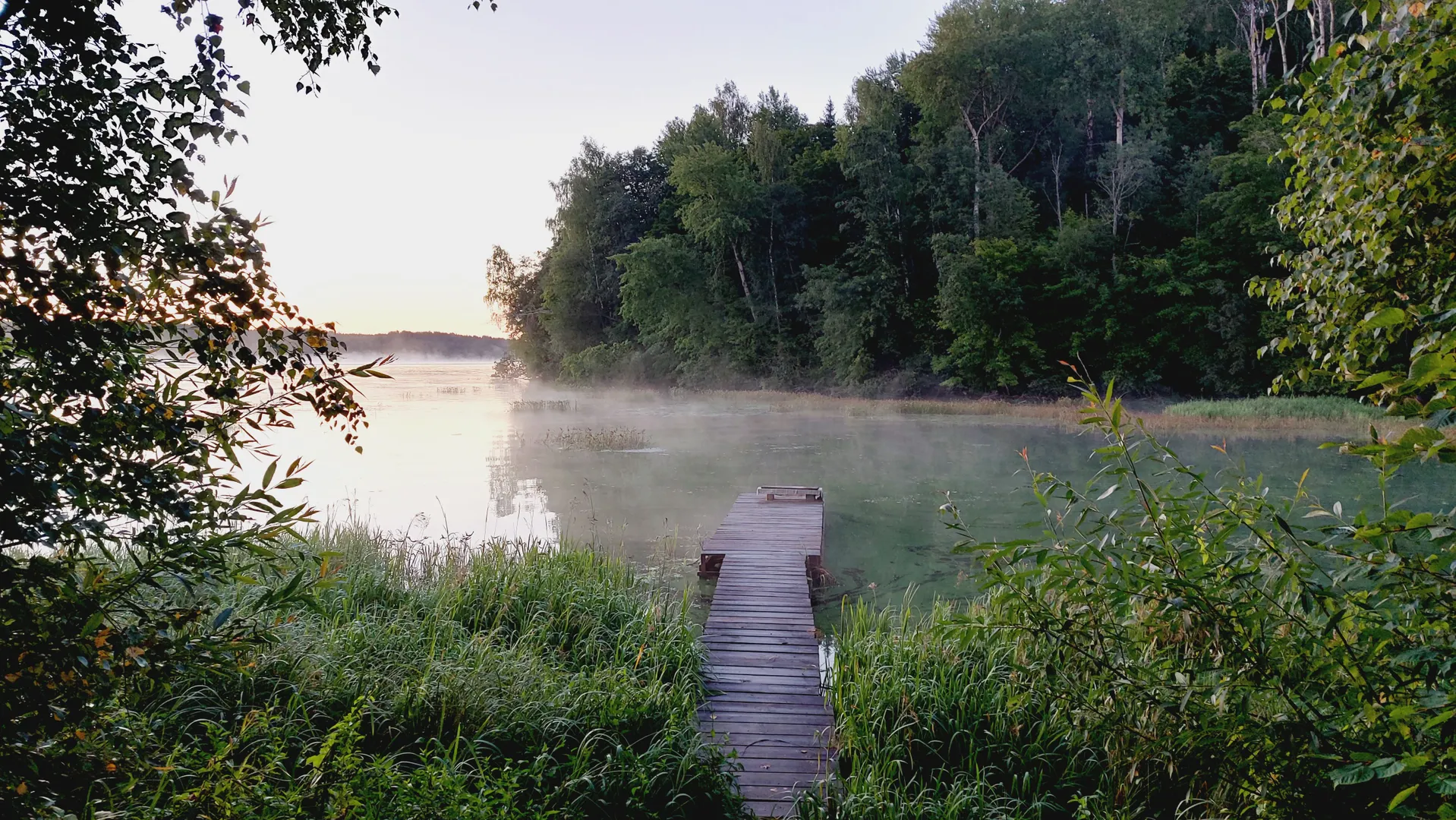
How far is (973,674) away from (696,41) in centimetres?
2387

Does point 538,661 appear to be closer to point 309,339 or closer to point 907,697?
point 907,697

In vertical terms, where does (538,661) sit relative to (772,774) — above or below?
above

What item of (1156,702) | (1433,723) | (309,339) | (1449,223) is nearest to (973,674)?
(1156,702)

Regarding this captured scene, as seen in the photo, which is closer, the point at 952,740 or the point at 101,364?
the point at 101,364

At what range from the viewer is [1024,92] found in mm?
29641

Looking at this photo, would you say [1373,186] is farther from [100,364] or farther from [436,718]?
[436,718]

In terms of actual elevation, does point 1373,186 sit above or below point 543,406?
above

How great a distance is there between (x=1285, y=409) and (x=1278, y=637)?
20.9 metres

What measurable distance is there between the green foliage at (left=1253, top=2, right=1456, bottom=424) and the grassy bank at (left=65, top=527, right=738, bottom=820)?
114 inches

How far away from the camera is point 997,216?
27953 mm

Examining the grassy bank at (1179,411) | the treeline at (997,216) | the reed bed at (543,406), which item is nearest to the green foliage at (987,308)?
the treeline at (997,216)

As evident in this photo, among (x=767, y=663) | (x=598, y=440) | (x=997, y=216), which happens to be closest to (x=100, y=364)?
(x=767, y=663)

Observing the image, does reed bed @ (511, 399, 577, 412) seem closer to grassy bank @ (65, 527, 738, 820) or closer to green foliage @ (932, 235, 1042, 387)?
green foliage @ (932, 235, 1042, 387)

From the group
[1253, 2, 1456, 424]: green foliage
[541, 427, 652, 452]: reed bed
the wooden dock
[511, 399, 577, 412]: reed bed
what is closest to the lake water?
[541, 427, 652, 452]: reed bed
